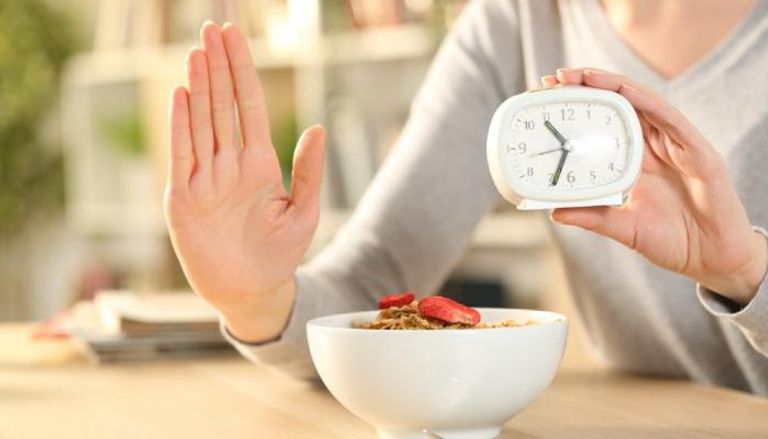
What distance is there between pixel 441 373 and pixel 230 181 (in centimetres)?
31

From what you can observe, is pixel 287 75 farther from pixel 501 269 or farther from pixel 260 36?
pixel 501 269

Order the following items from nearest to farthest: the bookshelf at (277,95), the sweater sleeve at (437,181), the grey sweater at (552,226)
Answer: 1. the grey sweater at (552,226)
2. the sweater sleeve at (437,181)
3. the bookshelf at (277,95)

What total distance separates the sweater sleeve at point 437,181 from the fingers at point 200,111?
342 mm

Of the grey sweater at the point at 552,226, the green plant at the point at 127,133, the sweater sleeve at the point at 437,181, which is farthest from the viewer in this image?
the green plant at the point at 127,133

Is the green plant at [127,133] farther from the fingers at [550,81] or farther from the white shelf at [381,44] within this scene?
the fingers at [550,81]

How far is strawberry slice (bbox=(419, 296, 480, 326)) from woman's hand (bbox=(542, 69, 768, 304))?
0.11 metres

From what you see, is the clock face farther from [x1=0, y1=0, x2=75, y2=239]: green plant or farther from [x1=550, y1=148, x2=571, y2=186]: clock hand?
[x1=0, y1=0, x2=75, y2=239]: green plant

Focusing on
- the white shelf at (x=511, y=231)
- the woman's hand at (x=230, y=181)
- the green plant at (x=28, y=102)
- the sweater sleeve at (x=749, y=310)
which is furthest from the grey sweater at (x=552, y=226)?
the green plant at (x=28, y=102)

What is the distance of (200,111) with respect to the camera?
1.03 meters

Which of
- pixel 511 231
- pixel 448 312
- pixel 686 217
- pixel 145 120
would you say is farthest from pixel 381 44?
pixel 448 312

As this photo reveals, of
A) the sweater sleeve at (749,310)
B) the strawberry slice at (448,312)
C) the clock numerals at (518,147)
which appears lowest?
the sweater sleeve at (749,310)

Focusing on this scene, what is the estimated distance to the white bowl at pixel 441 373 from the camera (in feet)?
2.70

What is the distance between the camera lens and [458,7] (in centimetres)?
302

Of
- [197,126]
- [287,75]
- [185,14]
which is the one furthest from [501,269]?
[197,126]
